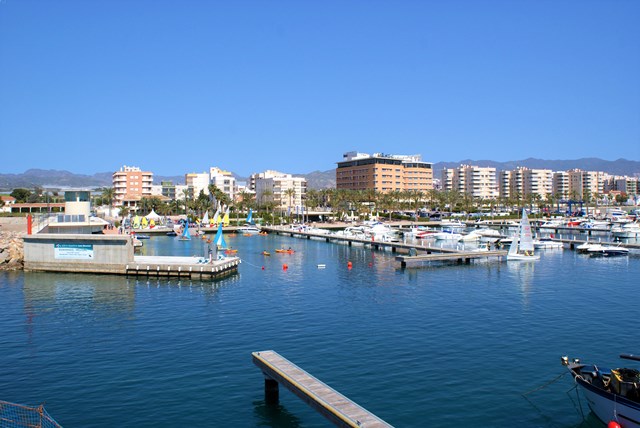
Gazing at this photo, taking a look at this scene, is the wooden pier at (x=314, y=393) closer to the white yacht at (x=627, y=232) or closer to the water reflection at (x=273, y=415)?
the water reflection at (x=273, y=415)

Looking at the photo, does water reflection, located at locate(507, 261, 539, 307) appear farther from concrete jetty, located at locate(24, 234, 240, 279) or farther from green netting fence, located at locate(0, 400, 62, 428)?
green netting fence, located at locate(0, 400, 62, 428)

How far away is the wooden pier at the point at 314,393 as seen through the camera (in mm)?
21781

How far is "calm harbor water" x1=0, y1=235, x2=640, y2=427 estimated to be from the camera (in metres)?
27.1

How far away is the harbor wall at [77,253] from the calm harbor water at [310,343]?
2.33m

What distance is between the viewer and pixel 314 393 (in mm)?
24172

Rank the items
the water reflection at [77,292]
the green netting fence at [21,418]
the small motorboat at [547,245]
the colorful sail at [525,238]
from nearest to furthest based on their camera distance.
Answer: the green netting fence at [21,418]
the water reflection at [77,292]
the colorful sail at [525,238]
the small motorboat at [547,245]

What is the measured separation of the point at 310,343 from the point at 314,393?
13364 millimetres

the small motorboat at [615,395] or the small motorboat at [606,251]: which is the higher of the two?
the small motorboat at [606,251]

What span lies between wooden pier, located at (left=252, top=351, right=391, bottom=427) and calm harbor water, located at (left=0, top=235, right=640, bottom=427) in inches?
60.2

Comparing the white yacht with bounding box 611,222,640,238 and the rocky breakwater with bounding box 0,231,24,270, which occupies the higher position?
the white yacht with bounding box 611,222,640,238

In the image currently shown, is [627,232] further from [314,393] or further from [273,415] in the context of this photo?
[314,393]

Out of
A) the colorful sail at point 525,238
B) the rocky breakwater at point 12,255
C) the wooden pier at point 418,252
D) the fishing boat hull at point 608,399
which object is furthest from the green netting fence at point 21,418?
the colorful sail at point 525,238

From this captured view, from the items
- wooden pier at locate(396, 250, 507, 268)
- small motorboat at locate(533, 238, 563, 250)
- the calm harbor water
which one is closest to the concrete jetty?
the calm harbor water

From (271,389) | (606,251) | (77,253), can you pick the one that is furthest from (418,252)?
(271,389)
